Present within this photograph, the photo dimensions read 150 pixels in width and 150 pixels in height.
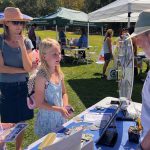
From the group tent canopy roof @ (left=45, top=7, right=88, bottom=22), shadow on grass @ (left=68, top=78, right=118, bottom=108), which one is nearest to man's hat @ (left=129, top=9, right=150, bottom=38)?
shadow on grass @ (left=68, top=78, right=118, bottom=108)

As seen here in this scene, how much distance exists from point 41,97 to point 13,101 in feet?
2.41

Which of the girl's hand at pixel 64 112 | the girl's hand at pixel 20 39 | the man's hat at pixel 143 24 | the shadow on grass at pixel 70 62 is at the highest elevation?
the man's hat at pixel 143 24

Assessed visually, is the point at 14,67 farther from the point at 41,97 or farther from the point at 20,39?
the point at 41,97

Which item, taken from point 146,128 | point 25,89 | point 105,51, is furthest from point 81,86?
point 146,128

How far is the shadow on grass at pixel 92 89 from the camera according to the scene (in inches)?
282

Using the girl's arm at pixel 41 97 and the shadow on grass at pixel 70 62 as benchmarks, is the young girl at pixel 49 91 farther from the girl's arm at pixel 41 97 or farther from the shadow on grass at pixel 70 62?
the shadow on grass at pixel 70 62

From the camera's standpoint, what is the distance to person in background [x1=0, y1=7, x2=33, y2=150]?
315cm

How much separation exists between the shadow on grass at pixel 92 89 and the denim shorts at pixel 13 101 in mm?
3312

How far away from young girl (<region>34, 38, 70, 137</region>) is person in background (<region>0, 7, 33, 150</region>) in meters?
0.49

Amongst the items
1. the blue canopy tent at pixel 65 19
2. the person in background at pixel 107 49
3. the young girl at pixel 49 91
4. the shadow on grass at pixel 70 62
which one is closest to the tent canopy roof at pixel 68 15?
the blue canopy tent at pixel 65 19

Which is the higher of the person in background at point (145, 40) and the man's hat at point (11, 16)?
the man's hat at point (11, 16)

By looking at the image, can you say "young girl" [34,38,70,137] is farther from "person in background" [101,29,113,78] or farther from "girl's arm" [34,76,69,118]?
"person in background" [101,29,113,78]

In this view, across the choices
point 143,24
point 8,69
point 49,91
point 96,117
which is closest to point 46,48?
point 49,91

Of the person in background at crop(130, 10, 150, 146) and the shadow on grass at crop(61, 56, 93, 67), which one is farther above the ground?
the person in background at crop(130, 10, 150, 146)
